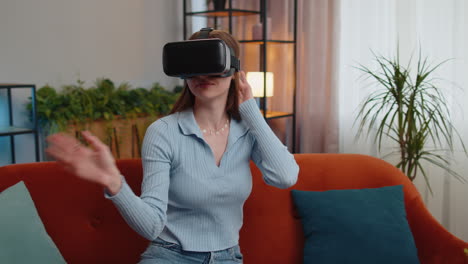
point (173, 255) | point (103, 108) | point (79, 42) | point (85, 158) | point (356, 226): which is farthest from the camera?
point (79, 42)

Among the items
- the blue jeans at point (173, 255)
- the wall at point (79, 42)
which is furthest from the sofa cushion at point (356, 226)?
the wall at point (79, 42)

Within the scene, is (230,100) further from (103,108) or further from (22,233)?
(103,108)

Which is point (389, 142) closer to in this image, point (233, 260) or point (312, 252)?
point (312, 252)

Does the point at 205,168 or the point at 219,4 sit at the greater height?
the point at 219,4

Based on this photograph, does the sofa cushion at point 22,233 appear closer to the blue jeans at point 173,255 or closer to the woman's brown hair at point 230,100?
the blue jeans at point 173,255

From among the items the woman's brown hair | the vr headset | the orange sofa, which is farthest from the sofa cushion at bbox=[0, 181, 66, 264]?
the vr headset

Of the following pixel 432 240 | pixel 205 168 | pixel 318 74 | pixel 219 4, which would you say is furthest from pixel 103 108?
pixel 432 240

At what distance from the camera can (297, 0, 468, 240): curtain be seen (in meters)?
2.65

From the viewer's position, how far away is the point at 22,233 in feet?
4.64

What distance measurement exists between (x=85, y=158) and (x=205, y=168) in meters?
0.51

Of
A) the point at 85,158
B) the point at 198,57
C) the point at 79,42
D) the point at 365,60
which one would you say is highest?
the point at 79,42

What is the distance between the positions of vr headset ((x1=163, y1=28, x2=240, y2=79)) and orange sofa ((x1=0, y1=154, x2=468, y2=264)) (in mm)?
573

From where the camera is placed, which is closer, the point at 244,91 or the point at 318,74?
the point at 244,91

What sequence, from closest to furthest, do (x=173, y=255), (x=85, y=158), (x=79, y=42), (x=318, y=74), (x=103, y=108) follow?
(x=85, y=158), (x=173, y=255), (x=103, y=108), (x=79, y=42), (x=318, y=74)
